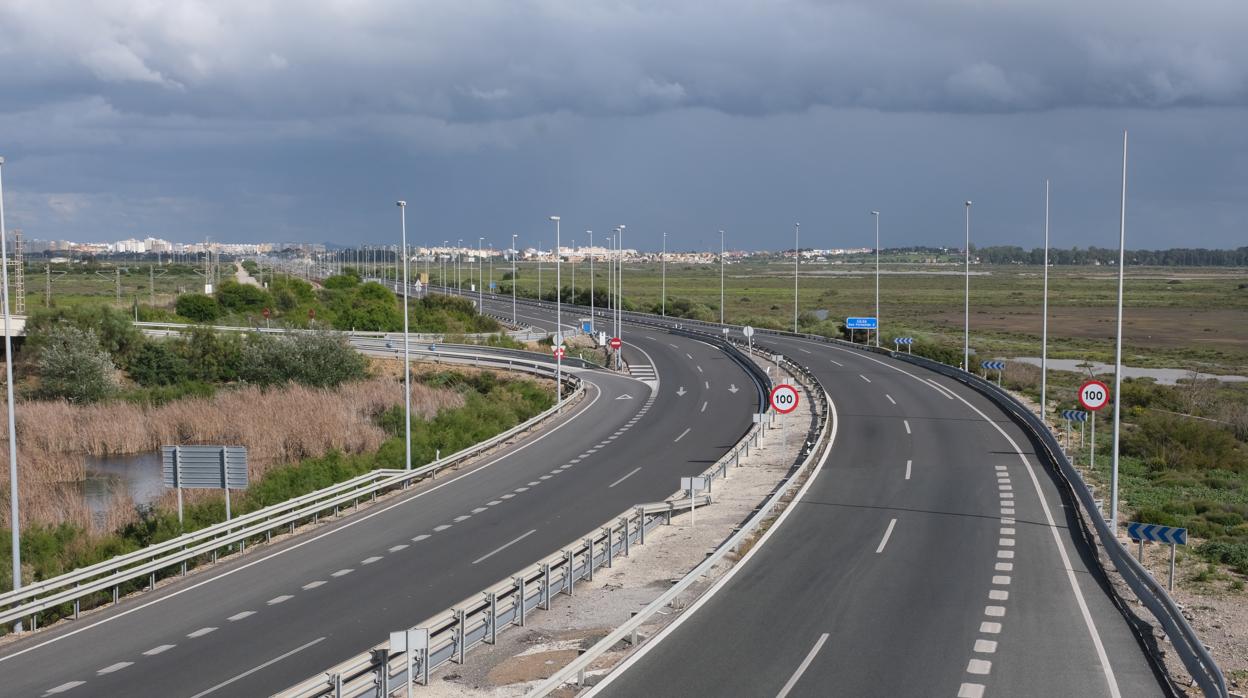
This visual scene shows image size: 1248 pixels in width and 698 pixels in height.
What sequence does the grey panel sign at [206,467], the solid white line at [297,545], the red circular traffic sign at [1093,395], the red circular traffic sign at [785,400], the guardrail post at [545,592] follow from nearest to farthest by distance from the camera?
1. the guardrail post at [545,592]
2. the solid white line at [297,545]
3. the grey panel sign at [206,467]
4. the red circular traffic sign at [1093,395]
5. the red circular traffic sign at [785,400]

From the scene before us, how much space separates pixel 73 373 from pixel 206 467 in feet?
123

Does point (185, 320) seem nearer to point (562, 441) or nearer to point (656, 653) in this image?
point (562, 441)

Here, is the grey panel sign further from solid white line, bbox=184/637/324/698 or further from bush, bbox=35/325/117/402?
bush, bbox=35/325/117/402

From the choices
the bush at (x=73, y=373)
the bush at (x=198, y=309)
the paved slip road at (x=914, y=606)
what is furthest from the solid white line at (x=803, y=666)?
the bush at (x=198, y=309)

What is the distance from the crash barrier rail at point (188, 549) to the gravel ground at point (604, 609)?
8.63 m

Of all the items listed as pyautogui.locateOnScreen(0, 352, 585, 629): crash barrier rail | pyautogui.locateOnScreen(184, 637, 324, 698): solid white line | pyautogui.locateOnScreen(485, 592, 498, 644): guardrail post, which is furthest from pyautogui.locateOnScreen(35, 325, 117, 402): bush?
pyautogui.locateOnScreen(485, 592, 498, 644): guardrail post

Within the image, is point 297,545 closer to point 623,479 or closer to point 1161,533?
point 623,479

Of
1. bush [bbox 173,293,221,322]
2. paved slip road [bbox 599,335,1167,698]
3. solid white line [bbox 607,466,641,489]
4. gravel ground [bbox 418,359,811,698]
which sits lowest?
solid white line [bbox 607,466,641,489]

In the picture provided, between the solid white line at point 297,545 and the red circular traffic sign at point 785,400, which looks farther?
the red circular traffic sign at point 785,400

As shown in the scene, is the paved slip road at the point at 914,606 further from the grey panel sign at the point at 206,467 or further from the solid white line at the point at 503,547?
the grey panel sign at the point at 206,467

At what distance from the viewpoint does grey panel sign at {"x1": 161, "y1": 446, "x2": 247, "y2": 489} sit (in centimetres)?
2561

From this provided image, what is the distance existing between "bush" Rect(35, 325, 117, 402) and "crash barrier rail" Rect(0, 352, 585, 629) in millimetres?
31752

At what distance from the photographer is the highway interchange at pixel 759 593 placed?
1452cm

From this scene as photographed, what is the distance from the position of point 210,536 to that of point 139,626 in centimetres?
695
